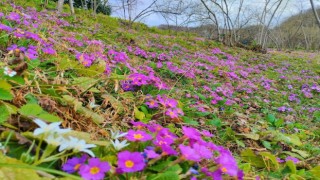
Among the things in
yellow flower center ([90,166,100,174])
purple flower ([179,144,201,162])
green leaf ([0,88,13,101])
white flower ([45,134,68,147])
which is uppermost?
green leaf ([0,88,13,101])

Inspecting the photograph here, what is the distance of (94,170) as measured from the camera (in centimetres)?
70

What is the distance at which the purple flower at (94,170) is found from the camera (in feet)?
2.24

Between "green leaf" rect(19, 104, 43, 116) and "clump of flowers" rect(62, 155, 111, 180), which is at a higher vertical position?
"green leaf" rect(19, 104, 43, 116)

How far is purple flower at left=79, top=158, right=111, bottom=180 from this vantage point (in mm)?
682

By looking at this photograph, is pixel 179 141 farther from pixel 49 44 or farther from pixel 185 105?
pixel 49 44

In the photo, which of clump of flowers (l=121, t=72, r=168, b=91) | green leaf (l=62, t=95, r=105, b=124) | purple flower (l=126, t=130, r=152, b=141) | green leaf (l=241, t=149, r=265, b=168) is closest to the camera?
purple flower (l=126, t=130, r=152, b=141)

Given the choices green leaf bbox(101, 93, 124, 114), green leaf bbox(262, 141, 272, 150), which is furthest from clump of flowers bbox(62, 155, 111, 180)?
green leaf bbox(262, 141, 272, 150)

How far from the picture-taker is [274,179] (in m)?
1.51

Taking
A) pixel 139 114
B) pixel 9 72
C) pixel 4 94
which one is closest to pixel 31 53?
pixel 139 114

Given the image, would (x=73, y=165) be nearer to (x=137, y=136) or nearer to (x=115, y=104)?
(x=137, y=136)

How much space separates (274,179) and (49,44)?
6.46 feet

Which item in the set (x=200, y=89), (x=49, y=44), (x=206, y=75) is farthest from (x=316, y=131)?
(x=49, y=44)

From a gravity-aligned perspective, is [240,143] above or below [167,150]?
below

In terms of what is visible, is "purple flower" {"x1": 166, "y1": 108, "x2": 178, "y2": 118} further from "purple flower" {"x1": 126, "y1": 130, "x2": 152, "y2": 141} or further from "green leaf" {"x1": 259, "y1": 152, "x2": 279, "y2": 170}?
"purple flower" {"x1": 126, "y1": 130, "x2": 152, "y2": 141}
